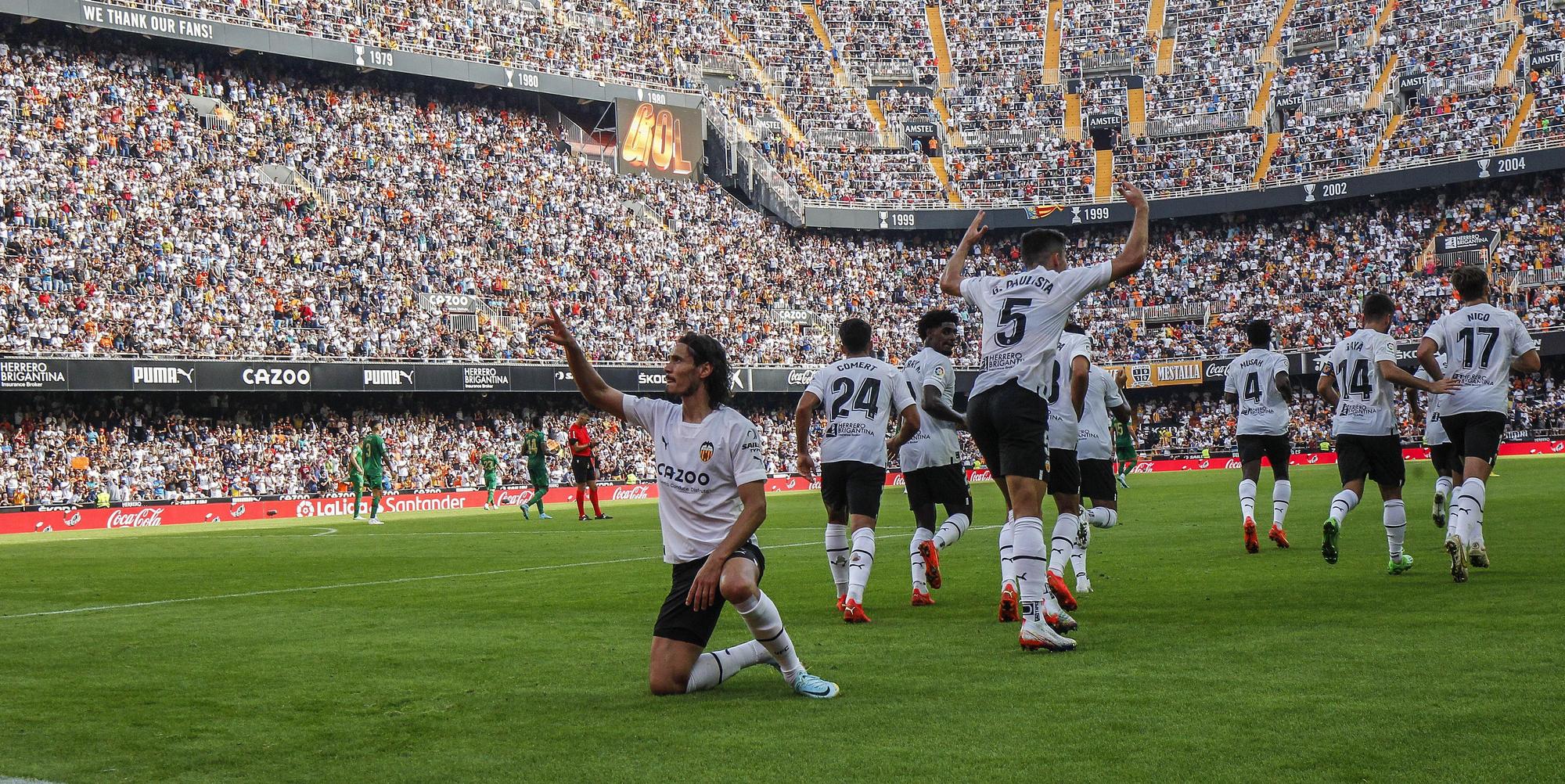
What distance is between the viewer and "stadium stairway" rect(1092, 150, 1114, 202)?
2478 inches

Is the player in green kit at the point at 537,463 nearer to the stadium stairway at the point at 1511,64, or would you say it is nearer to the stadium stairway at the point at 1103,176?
the stadium stairway at the point at 1103,176

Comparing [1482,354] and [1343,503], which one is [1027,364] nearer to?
[1482,354]

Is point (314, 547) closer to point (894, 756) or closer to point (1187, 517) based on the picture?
point (1187, 517)

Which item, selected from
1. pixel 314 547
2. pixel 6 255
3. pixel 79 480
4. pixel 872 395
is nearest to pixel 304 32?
pixel 6 255

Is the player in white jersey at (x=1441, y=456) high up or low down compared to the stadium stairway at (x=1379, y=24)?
down

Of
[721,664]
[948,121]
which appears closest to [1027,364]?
[721,664]

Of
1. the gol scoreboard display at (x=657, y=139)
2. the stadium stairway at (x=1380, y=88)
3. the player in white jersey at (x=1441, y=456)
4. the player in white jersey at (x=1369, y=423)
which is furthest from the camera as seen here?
the stadium stairway at (x=1380, y=88)

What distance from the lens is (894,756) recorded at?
5688mm

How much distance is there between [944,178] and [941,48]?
8472 mm

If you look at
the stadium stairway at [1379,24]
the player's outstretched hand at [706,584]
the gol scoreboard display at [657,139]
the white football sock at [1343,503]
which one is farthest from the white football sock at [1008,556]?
the stadium stairway at [1379,24]

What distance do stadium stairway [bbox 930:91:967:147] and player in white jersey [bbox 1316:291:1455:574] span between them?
54.3 metres

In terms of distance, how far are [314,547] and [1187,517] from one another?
1365 centimetres

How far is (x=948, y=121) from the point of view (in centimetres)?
6706

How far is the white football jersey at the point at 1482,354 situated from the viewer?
38.1 feet
